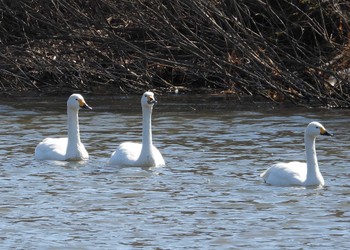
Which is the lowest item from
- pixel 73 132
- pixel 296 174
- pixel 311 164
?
pixel 296 174

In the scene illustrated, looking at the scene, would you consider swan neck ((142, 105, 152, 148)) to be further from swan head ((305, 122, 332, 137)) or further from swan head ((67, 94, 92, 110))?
swan head ((305, 122, 332, 137))

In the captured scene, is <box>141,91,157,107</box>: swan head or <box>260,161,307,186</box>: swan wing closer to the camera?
<box>260,161,307,186</box>: swan wing

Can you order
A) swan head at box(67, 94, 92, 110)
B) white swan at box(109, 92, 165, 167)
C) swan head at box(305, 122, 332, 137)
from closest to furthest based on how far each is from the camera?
swan head at box(305, 122, 332, 137)
white swan at box(109, 92, 165, 167)
swan head at box(67, 94, 92, 110)

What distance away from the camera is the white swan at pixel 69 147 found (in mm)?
13670

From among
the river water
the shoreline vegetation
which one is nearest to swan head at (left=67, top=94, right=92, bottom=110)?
the river water

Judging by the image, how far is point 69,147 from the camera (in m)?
13.8

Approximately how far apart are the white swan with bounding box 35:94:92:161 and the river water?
15cm

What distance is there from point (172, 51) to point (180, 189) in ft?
31.8

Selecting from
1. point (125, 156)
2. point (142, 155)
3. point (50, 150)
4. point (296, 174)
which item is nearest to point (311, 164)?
point (296, 174)

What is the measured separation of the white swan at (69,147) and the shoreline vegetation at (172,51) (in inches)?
145

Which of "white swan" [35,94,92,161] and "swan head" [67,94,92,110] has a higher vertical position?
"swan head" [67,94,92,110]

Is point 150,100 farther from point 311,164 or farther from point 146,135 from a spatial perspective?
point 311,164

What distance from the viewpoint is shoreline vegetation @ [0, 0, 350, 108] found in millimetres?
18250

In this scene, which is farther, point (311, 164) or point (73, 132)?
point (73, 132)
